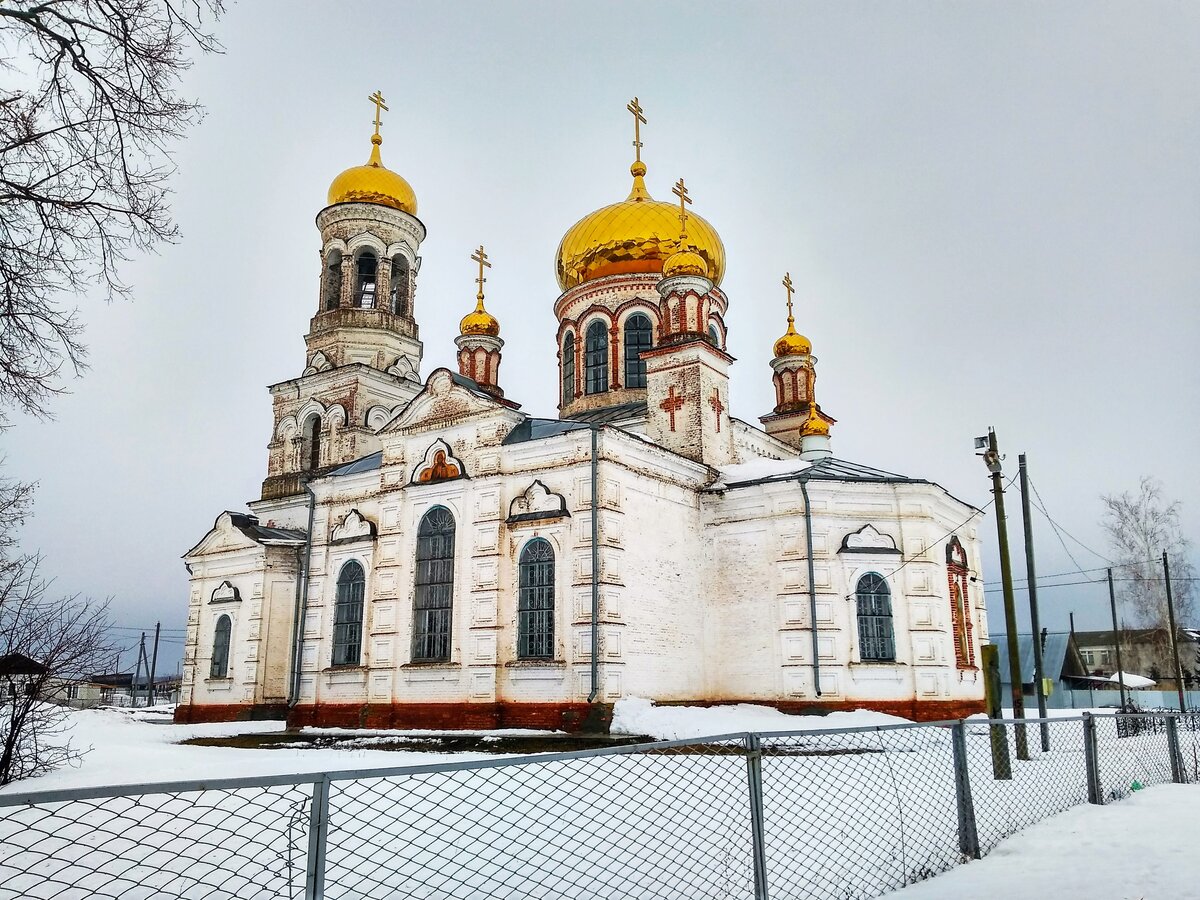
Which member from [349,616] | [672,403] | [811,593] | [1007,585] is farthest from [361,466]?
[1007,585]

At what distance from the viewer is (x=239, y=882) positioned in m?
6.20

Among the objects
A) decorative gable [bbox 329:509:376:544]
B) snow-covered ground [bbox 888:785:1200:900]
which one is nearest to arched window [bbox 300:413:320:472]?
decorative gable [bbox 329:509:376:544]

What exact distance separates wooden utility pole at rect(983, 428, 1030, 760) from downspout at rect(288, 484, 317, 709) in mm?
15077

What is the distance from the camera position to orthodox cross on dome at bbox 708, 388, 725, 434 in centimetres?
2127

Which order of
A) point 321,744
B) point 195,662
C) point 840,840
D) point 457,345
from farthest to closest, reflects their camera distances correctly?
point 457,345
point 195,662
point 321,744
point 840,840

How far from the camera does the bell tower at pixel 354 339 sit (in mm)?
26469

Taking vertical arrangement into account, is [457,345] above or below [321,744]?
above

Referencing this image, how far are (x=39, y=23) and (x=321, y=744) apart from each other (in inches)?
570

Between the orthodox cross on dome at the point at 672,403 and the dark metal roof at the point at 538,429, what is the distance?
320cm

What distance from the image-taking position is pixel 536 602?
18.0 m

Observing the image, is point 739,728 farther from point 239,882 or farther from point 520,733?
point 239,882

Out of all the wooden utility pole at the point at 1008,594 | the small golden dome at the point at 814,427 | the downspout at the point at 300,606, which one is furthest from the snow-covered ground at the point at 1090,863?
the small golden dome at the point at 814,427

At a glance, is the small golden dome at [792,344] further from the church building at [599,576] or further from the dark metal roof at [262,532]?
the dark metal roof at [262,532]

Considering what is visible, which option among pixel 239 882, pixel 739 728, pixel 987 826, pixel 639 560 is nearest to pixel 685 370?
pixel 639 560
